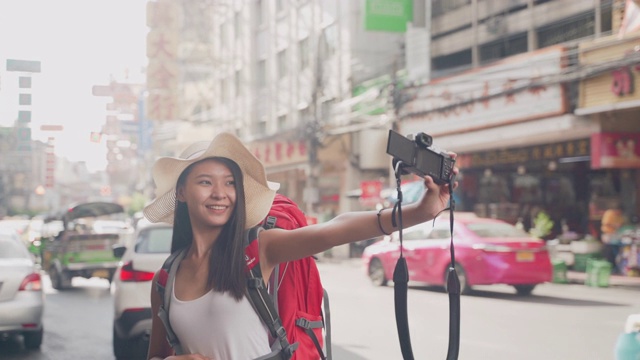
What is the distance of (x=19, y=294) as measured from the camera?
8758mm

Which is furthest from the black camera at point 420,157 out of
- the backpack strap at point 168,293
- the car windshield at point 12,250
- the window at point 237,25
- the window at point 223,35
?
the window at point 223,35

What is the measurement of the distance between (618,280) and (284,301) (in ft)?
51.1

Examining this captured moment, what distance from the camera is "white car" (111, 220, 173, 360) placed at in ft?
28.0

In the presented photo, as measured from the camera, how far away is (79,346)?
32.1 feet

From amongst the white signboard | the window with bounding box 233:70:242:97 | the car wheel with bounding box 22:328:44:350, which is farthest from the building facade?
the window with bounding box 233:70:242:97

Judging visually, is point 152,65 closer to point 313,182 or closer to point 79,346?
point 313,182

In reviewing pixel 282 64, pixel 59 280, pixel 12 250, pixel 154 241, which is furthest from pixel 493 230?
pixel 282 64

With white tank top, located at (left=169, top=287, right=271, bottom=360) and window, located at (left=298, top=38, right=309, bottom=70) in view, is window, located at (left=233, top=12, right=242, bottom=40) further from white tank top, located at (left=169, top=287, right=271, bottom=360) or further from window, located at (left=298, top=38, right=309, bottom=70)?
white tank top, located at (left=169, top=287, right=271, bottom=360)

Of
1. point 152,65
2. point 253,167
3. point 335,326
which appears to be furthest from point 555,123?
point 152,65

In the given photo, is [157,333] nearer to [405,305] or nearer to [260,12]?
[405,305]

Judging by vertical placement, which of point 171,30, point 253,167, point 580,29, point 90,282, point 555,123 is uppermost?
point 171,30

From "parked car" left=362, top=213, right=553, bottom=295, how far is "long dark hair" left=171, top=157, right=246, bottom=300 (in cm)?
1120

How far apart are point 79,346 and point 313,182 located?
2121 centimetres

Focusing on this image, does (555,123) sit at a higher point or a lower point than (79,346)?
higher
